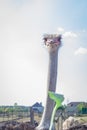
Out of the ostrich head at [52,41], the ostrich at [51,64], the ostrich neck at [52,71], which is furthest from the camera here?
the ostrich head at [52,41]

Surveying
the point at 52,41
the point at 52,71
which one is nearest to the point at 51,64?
the point at 52,71

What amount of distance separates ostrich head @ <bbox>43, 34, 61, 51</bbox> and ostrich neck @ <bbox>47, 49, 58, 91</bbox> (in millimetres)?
158

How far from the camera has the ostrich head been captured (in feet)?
36.7

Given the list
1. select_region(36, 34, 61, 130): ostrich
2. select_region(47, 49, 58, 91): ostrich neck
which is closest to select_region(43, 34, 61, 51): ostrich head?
select_region(36, 34, 61, 130): ostrich

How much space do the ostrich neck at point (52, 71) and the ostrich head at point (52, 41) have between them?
0.16 m

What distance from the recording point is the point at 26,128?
10.3 meters

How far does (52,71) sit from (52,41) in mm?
929

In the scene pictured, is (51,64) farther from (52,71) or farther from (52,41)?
(52,41)

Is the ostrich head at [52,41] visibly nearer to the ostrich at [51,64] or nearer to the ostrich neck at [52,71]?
the ostrich at [51,64]

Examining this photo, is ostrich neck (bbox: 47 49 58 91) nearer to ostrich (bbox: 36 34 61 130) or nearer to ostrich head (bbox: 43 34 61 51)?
ostrich (bbox: 36 34 61 130)

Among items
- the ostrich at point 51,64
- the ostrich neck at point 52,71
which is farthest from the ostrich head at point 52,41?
the ostrich neck at point 52,71

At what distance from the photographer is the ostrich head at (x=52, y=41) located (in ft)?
36.7

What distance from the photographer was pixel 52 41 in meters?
11.2

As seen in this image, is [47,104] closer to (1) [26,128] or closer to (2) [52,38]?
(1) [26,128]
